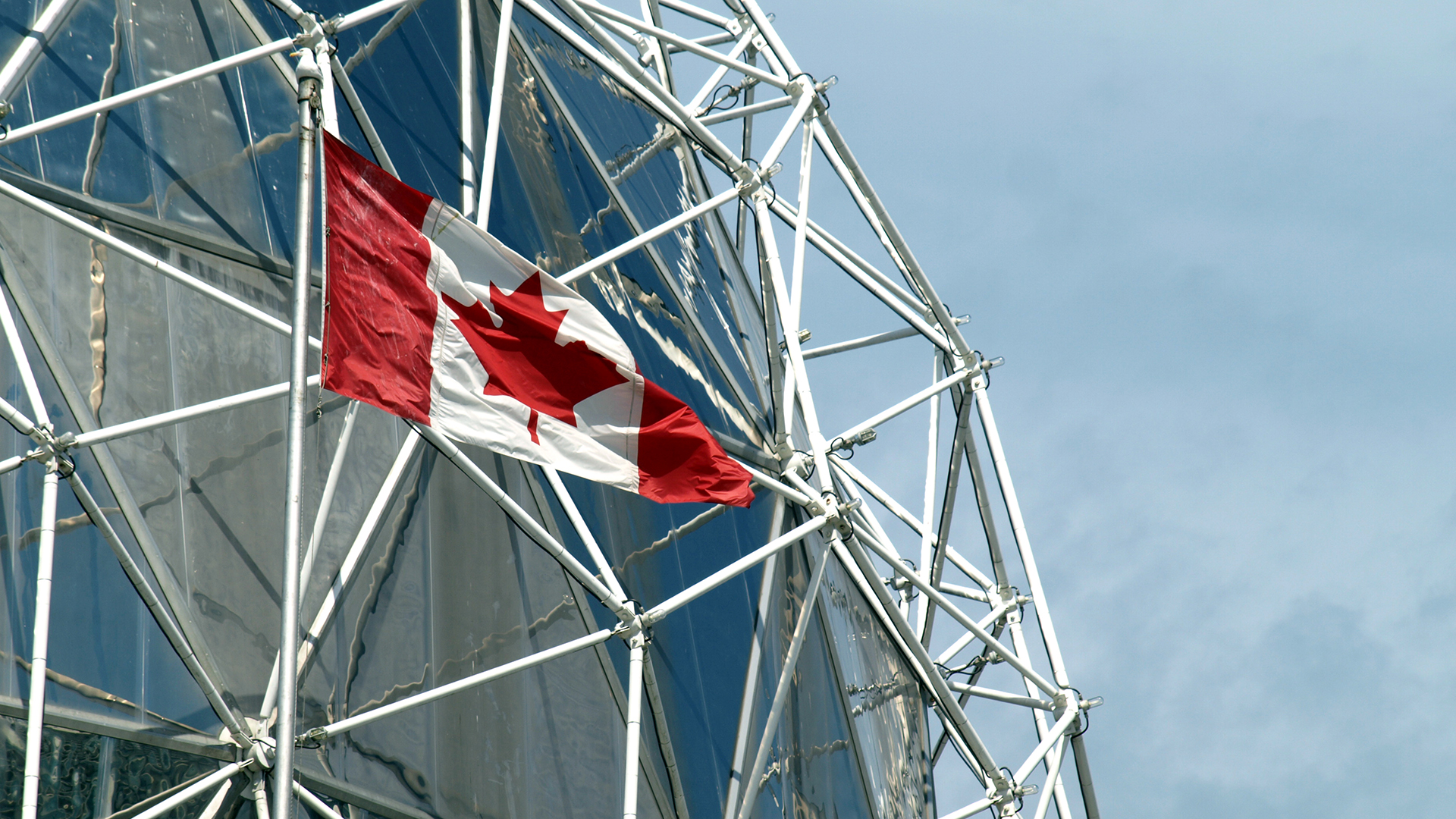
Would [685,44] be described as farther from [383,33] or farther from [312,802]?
[312,802]

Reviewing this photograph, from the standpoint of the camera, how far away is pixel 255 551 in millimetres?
13383

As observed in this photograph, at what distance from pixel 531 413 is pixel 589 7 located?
871cm

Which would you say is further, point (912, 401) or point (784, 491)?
point (912, 401)

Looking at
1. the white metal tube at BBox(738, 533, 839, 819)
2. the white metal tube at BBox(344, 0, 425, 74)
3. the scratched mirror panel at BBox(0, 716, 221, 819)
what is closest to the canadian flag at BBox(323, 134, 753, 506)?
the white metal tube at BBox(738, 533, 839, 819)

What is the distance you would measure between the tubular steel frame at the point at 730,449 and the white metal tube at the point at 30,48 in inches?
1.5

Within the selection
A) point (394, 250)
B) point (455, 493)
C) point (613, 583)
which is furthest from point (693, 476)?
point (394, 250)

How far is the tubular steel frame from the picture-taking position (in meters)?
11.9

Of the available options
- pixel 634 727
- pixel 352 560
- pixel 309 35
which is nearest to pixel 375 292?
pixel 352 560

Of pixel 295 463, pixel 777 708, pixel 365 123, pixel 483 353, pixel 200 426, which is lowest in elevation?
pixel 295 463

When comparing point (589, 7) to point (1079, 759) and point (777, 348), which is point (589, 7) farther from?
point (1079, 759)

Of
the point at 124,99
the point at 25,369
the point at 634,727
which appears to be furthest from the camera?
the point at 634,727

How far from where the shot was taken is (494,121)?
56.2 ft

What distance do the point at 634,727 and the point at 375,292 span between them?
13.9 ft

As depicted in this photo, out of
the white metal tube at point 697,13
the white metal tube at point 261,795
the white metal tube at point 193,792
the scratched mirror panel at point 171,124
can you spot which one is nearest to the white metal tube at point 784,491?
the scratched mirror panel at point 171,124
